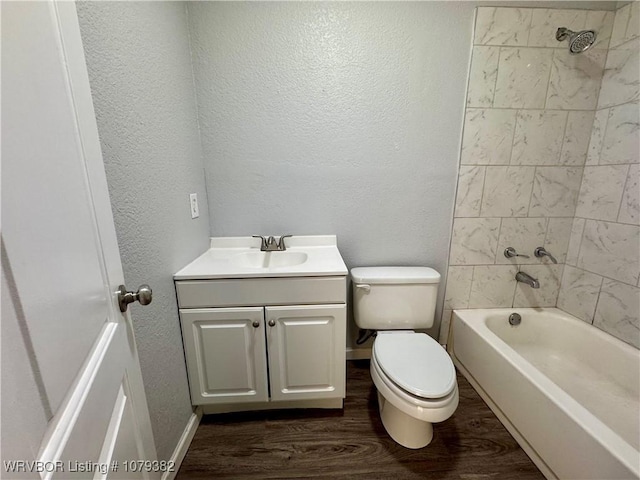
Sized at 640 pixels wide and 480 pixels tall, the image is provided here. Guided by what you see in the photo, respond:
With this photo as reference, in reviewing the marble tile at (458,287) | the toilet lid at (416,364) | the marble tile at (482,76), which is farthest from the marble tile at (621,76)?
the toilet lid at (416,364)

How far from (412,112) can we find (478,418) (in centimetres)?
169

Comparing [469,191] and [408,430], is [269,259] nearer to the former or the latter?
[408,430]

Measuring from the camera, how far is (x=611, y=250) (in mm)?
1393

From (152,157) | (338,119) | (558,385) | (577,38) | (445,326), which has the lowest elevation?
(558,385)

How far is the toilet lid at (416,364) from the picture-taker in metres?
1.04

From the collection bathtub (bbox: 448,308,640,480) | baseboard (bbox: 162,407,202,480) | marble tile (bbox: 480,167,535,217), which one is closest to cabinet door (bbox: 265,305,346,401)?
baseboard (bbox: 162,407,202,480)

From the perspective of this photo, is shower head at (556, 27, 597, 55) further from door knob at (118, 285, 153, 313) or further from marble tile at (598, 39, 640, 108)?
door knob at (118, 285, 153, 313)

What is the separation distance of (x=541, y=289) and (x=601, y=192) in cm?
65

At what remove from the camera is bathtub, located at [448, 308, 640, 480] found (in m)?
0.93

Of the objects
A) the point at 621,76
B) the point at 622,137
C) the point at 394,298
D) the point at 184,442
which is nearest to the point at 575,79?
the point at 621,76

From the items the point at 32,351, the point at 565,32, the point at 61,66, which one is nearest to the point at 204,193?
the point at 61,66

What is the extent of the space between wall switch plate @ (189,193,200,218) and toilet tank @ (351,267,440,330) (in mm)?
926

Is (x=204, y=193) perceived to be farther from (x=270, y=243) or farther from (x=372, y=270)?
(x=372, y=270)

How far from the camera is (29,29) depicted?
1.22ft
